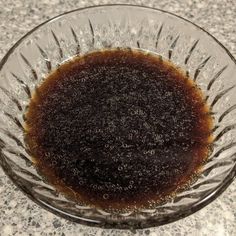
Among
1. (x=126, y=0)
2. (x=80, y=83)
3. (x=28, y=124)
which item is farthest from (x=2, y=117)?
(x=126, y=0)

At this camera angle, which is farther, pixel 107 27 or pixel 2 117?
pixel 107 27

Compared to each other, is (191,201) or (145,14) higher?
(145,14)

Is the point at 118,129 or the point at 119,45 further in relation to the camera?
the point at 119,45

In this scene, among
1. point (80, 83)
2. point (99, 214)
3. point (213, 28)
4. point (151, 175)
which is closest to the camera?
point (99, 214)

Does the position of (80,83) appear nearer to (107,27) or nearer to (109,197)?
(107,27)
